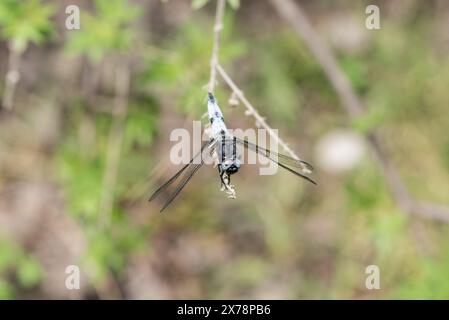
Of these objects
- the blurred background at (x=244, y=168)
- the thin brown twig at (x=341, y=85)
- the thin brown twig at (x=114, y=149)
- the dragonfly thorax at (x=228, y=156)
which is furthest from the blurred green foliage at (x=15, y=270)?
the dragonfly thorax at (x=228, y=156)

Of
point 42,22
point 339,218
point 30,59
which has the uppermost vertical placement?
point 30,59

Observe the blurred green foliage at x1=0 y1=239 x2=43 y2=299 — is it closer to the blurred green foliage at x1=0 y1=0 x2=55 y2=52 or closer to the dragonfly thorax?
the blurred green foliage at x1=0 y1=0 x2=55 y2=52

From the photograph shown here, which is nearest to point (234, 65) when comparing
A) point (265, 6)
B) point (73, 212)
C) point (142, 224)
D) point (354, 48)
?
point (265, 6)

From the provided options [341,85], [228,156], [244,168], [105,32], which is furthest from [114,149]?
[228,156]

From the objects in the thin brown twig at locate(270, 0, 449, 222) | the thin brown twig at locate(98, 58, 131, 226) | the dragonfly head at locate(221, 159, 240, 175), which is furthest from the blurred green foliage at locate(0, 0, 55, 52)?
the dragonfly head at locate(221, 159, 240, 175)

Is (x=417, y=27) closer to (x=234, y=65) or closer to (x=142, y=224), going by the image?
(x=234, y=65)

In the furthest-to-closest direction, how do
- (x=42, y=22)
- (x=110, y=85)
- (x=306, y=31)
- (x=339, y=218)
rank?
(x=339, y=218), (x=110, y=85), (x=306, y=31), (x=42, y=22)

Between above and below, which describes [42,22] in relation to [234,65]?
below

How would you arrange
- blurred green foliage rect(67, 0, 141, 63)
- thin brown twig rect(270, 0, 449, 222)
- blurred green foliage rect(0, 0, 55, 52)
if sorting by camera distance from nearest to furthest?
blurred green foliage rect(0, 0, 55, 52) < blurred green foliage rect(67, 0, 141, 63) < thin brown twig rect(270, 0, 449, 222)
